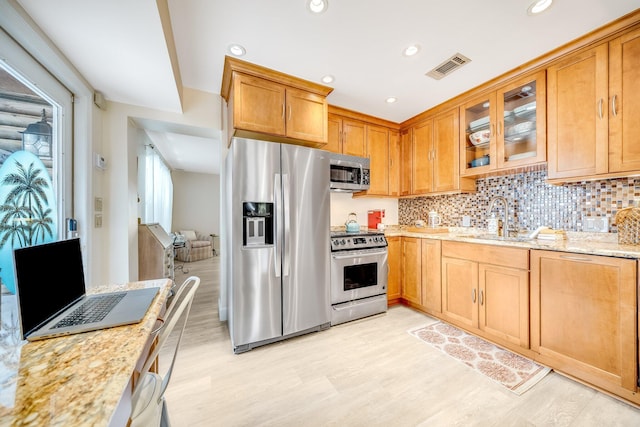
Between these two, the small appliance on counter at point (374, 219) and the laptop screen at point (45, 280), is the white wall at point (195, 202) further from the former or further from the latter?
the laptop screen at point (45, 280)

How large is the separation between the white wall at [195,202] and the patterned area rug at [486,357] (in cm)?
716

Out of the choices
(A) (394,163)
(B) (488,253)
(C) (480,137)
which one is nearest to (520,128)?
(C) (480,137)

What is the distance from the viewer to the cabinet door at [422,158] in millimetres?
3057

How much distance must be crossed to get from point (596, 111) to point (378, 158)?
1.96 m

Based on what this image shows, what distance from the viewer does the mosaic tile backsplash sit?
1.91m

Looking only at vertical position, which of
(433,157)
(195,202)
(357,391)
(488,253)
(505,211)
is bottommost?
(357,391)

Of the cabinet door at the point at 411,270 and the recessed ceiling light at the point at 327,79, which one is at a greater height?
the recessed ceiling light at the point at 327,79

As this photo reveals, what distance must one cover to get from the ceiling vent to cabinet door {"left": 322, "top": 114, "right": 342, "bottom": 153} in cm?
110

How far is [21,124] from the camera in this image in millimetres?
1396

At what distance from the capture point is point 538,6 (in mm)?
1529

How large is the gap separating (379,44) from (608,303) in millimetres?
2391

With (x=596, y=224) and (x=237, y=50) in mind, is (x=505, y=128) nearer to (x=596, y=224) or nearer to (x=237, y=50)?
(x=596, y=224)

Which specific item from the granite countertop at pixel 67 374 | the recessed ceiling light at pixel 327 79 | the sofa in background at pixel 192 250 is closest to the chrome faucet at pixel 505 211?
the recessed ceiling light at pixel 327 79

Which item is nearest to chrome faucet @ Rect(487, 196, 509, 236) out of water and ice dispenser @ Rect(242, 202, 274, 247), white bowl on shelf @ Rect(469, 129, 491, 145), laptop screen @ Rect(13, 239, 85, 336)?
white bowl on shelf @ Rect(469, 129, 491, 145)
